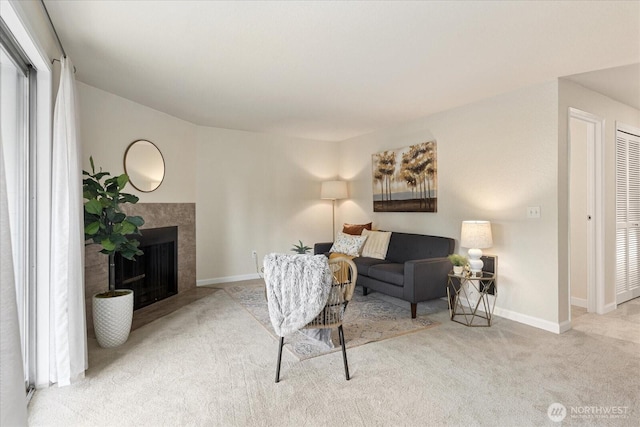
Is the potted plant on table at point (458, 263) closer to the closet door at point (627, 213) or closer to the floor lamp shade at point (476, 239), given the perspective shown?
A: the floor lamp shade at point (476, 239)

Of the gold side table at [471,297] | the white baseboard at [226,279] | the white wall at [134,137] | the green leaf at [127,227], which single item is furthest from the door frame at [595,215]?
the white wall at [134,137]

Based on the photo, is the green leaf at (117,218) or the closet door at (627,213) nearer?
the green leaf at (117,218)

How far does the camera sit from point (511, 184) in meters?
3.36

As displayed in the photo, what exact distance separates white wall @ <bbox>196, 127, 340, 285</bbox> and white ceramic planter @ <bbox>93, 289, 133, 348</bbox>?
84.7 inches

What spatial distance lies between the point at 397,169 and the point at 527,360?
9.52ft

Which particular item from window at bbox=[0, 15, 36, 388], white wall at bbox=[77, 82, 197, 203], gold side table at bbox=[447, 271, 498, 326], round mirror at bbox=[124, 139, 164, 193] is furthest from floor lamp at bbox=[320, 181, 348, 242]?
window at bbox=[0, 15, 36, 388]

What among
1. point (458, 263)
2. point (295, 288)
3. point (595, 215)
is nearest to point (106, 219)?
point (295, 288)

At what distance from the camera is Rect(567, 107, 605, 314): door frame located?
3479 millimetres

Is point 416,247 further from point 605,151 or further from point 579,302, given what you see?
point 605,151

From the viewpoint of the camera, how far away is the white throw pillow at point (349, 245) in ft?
15.1

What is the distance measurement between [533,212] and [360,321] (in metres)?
2.01

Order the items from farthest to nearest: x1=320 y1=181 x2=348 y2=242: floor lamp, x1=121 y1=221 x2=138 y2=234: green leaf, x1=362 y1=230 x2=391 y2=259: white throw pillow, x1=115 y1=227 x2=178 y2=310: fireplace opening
→ x1=320 y1=181 x2=348 y2=242: floor lamp, x1=362 y1=230 x2=391 y2=259: white throw pillow, x1=115 y1=227 x2=178 y2=310: fireplace opening, x1=121 y1=221 x2=138 y2=234: green leaf

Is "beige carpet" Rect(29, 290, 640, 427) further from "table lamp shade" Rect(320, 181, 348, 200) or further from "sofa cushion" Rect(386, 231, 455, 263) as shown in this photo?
"table lamp shade" Rect(320, 181, 348, 200)

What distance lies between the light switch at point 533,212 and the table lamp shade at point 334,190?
9.50 ft
